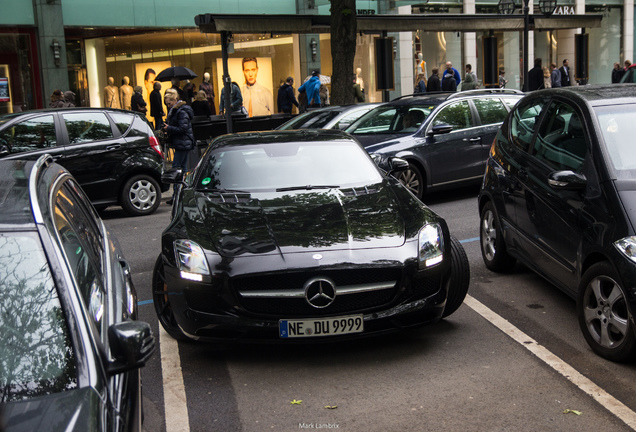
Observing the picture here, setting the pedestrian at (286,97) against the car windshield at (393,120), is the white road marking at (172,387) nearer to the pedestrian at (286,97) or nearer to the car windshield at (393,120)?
the car windshield at (393,120)

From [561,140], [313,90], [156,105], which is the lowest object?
[561,140]

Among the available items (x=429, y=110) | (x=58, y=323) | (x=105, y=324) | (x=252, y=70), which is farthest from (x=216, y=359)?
(x=252, y=70)

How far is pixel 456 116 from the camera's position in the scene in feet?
40.3

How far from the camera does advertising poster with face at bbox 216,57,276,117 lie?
84.9 ft

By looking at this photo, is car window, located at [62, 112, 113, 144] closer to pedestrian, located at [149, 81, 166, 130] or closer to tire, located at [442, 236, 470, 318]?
tire, located at [442, 236, 470, 318]

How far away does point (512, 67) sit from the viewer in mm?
35094

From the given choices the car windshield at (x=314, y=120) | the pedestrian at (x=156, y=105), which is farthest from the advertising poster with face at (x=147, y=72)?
the car windshield at (x=314, y=120)

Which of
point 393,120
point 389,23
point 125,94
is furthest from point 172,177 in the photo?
point 125,94

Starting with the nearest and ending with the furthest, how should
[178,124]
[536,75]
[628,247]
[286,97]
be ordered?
→ [628,247] < [178,124] < [286,97] < [536,75]

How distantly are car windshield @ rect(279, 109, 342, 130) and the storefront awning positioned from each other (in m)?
2.76

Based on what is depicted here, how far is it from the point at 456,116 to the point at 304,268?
25.8ft

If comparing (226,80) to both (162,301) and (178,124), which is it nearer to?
(178,124)

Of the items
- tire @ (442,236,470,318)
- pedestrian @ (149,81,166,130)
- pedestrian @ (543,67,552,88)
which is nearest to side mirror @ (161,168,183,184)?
tire @ (442,236,470,318)

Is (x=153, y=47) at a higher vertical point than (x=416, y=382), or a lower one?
higher
